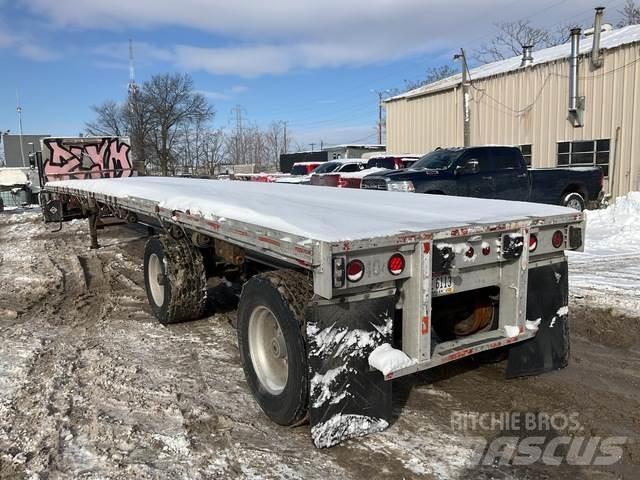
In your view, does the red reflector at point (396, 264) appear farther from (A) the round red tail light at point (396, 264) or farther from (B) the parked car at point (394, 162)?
(B) the parked car at point (394, 162)

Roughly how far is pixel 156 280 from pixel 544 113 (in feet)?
53.0

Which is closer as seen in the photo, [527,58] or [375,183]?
[375,183]

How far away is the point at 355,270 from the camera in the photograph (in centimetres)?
285

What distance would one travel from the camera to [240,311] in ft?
12.4

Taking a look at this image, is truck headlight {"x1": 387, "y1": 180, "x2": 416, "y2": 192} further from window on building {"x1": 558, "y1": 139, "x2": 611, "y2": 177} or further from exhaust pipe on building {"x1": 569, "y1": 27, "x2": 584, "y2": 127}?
exhaust pipe on building {"x1": 569, "y1": 27, "x2": 584, "y2": 127}

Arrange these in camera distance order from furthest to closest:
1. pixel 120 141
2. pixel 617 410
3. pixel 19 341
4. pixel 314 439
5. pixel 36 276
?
1. pixel 120 141
2. pixel 36 276
3. pixel 19 341
4. pixel 617 410
5. pixel 314 439

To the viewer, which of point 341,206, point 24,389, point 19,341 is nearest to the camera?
point 24,389

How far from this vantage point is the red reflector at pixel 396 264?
2.96 meters

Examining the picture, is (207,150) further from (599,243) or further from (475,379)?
(475,379)

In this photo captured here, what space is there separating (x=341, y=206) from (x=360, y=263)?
166 cm

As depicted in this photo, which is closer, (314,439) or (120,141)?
(314,439)

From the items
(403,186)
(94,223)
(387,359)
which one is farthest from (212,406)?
(94,223)

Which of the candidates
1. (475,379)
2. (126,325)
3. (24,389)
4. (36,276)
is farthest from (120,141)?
(475,379)

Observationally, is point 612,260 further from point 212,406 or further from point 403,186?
point 212,406
